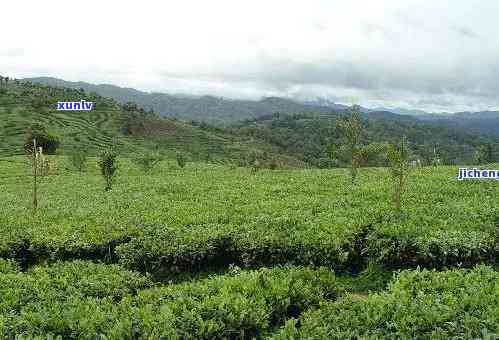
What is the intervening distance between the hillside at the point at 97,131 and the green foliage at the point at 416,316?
386ft

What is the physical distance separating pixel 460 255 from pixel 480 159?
168ft

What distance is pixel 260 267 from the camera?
15891 mm

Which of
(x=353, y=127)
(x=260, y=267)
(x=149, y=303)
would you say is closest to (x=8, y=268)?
(x=149, y=303)

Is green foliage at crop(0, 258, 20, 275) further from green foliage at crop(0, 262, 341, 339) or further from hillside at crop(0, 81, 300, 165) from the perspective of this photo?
hillside at crop(0, 81, 300, 165)

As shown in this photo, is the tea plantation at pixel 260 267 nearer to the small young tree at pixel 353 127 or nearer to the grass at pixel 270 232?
the grass at pixel 270 232

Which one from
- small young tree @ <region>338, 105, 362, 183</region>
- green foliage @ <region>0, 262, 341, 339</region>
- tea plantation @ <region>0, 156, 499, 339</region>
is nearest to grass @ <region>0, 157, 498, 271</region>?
tea plantation @ <region>0, 156, 499, 339</region>

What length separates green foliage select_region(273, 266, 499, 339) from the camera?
8.89 meters

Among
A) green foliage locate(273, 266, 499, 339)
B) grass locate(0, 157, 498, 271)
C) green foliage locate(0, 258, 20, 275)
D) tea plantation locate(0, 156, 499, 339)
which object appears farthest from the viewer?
grass locate(0, 157, 498, 271)

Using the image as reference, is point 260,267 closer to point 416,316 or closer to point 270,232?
point 270,232

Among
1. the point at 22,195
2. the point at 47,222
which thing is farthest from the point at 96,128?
the point at 47,222

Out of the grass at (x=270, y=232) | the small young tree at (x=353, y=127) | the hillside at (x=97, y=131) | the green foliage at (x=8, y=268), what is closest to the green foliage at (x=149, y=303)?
the green foliage at (x=8, y=268)

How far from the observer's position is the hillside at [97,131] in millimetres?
141250

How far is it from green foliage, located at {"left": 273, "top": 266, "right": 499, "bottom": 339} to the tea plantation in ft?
0.11

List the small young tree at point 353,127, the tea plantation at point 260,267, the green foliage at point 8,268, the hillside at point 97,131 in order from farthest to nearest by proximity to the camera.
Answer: the hillside at point 97,131, the small young tree at point 353,127, the green foliage at point 8,268, the tea plantation at point 260,267
